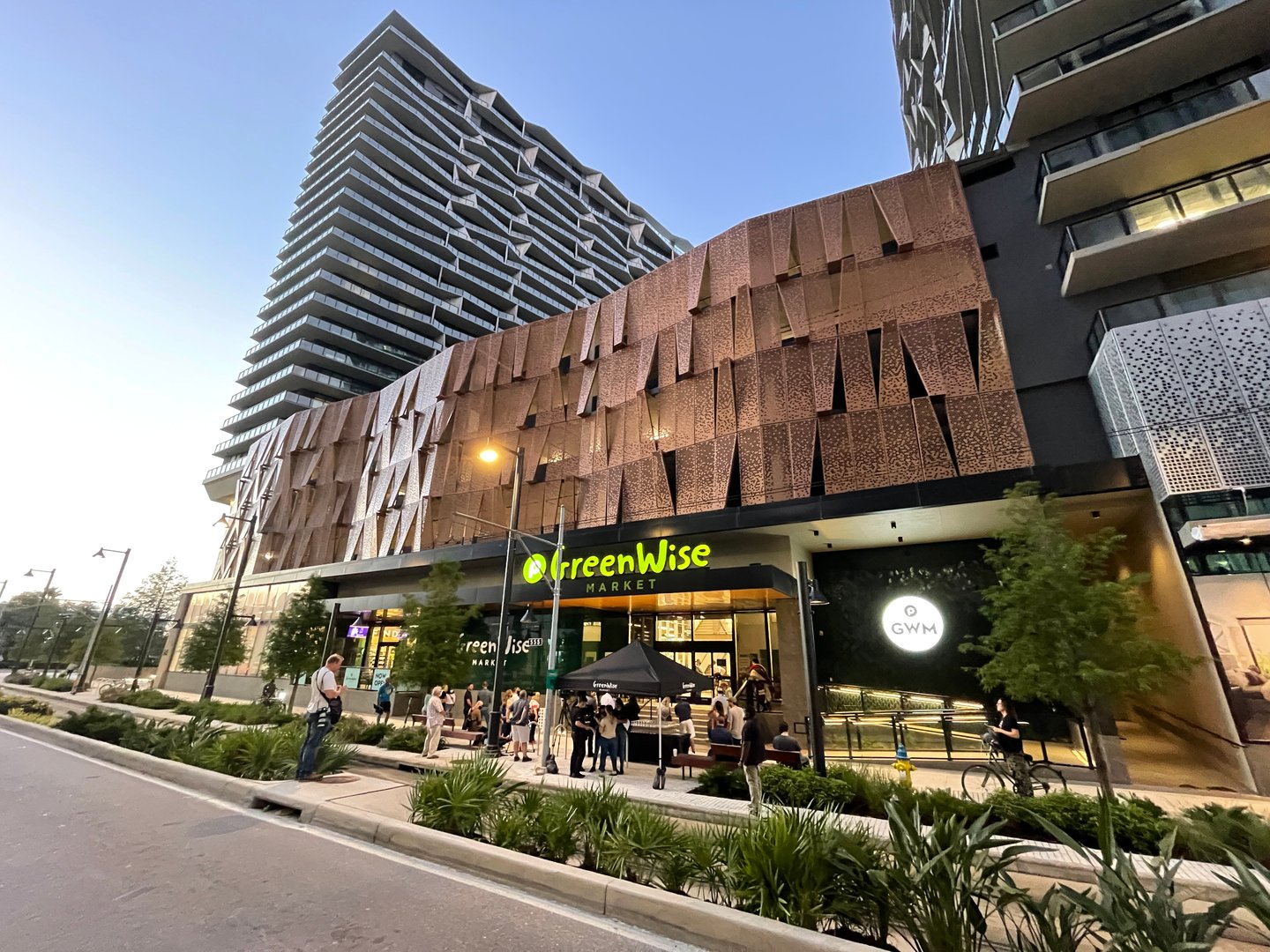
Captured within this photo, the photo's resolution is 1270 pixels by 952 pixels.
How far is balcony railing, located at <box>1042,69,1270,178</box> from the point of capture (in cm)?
1592

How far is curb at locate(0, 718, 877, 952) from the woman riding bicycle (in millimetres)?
7210

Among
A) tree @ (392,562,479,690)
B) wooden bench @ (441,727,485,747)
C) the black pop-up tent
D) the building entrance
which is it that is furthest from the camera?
the building entrance

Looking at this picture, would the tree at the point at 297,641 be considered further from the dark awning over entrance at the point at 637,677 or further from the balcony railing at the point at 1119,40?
the balcony railing at the point at 1119,40

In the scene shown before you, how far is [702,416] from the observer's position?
22.9 m

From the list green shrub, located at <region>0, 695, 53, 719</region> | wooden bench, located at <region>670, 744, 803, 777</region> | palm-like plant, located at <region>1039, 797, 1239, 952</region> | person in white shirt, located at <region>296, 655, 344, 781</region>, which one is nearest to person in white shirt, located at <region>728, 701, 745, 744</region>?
wooden bench, located at <region>670, 744, 803, 777</region>

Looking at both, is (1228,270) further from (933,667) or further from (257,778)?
(257,778)

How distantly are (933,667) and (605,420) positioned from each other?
1750 cm

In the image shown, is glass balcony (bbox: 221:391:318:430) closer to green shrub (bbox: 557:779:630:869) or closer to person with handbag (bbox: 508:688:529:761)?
person with handbag (bbox: 508:688:529:761)

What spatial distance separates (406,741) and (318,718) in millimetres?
6334

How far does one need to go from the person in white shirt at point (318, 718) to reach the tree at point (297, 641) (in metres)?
20.5

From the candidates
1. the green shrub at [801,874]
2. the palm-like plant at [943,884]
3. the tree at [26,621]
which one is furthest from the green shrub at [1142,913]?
the tree at [26,621]

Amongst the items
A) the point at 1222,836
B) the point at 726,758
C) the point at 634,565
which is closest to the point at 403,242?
the point at 634,565

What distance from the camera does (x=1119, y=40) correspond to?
18703mm

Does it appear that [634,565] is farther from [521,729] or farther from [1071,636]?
[1071,636]
